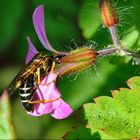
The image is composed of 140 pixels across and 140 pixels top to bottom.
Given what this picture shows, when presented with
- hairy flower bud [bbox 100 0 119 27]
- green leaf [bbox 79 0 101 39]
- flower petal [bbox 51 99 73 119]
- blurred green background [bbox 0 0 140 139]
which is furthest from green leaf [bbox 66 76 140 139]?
green leaf [bbox 79 0 101 39]

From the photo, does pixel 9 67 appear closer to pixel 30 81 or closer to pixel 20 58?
pixel 20 58

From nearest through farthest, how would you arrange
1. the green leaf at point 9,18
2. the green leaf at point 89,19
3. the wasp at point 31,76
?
the wasp at point 31,76, the green leaf at point 89,19, the green leaf at point 9,18

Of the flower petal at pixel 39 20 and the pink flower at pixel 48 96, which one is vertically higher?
the flower petal at pixel 39 20

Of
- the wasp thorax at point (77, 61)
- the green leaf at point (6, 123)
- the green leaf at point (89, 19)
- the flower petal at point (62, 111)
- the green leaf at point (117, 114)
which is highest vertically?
the green leaf at point (6, 123)

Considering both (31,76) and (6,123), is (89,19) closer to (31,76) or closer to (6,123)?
(31,76)

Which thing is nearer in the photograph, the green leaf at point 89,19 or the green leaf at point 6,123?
the green leaf at point 6,123

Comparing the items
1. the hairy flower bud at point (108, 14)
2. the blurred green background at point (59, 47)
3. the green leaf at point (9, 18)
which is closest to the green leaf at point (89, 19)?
the blurred green background at point (59, 47)

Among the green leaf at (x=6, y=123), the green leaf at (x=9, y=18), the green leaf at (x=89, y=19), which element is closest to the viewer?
the green leaf at (x=6, y=123)

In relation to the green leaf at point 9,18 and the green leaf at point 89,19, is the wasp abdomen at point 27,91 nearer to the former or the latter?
the green leaf at point 89,19
